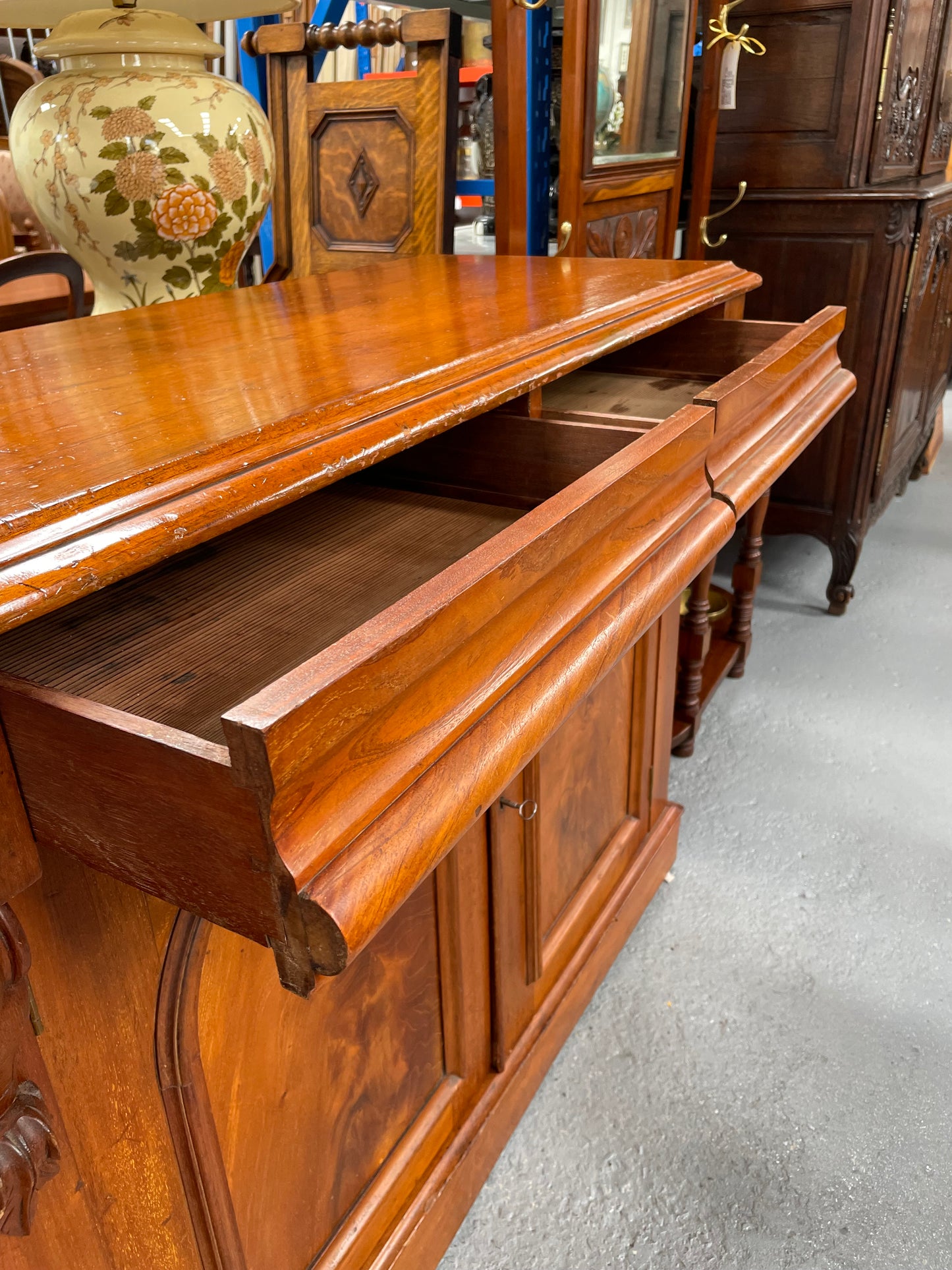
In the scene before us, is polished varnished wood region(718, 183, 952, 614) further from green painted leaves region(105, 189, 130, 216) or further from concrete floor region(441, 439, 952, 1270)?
green painted leaves region(105, 189, 130, 216)

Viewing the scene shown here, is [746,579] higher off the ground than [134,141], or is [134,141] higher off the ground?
[134,141]

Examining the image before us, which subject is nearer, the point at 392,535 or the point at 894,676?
the point at 392,535

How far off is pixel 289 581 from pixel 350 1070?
0.39m

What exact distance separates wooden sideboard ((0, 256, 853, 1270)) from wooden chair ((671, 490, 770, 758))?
66 cm

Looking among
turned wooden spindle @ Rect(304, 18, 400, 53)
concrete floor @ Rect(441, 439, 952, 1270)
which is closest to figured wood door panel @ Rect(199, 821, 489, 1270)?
concrete floor @ Rect(441, 439, 952, 1270)

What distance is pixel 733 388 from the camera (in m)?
0.80

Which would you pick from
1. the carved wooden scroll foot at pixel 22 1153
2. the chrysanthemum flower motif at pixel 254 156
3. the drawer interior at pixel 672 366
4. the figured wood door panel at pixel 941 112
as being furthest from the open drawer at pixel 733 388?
the figured wood door panel at pixel 941 112

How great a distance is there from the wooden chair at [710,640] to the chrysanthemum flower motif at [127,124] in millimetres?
1035

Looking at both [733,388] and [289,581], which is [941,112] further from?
[289,581]

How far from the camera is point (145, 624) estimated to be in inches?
23.1

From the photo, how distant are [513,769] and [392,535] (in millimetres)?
280

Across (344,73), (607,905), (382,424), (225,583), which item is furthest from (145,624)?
(344,73)

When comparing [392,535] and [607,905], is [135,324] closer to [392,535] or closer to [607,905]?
[392,535]

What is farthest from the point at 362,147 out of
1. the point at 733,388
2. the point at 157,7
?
the point at 733,388
